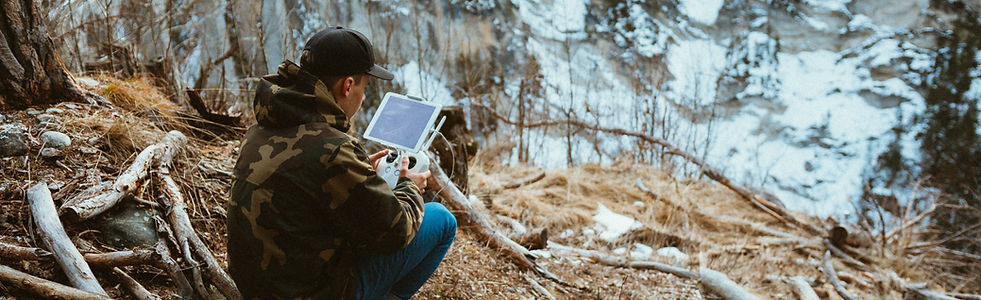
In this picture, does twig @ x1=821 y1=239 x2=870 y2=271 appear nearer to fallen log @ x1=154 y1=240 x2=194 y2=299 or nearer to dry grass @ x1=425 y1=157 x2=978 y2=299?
dry grass @ x1=425 y1=157 x2=978 y2=299

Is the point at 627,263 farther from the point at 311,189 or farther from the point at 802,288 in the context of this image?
the point at 311,189

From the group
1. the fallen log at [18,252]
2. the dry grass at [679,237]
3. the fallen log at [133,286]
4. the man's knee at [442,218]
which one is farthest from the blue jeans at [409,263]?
the fallen log at [18,252]

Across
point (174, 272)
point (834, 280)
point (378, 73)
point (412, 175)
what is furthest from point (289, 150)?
point (834, 280)

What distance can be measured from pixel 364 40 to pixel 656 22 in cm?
1753

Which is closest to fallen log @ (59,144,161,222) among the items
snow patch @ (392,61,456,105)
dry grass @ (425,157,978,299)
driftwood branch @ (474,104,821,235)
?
dry grass @ (425,157,978,299)

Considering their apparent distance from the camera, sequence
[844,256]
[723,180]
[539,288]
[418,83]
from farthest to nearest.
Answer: [418,83], [723,180], [844,256], [539,288]

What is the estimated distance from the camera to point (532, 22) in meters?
17.5

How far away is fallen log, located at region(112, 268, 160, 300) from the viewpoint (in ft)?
6.05

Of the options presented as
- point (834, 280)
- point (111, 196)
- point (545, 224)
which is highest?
point (111, 196)

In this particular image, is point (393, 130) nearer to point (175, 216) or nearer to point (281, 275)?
point (281, 275)

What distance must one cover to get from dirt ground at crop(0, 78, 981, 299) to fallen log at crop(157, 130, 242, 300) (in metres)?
0.08

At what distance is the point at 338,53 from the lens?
4.88ft

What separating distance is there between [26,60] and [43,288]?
1.46 meters

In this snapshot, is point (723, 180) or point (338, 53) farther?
point (723, 180)
